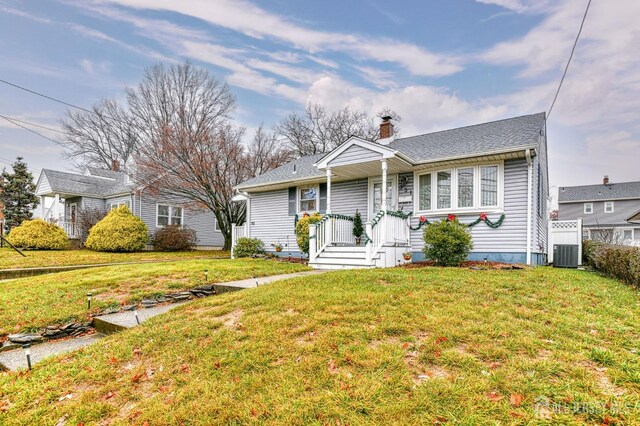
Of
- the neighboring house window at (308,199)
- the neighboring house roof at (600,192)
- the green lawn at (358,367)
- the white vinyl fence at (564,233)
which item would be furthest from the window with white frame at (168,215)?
the neighboring house roof at (600,192)

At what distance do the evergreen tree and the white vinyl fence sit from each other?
1257 inches

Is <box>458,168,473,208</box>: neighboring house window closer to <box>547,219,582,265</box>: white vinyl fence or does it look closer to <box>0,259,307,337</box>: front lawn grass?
<box>547,219,582,265</box>: white vinyl fence

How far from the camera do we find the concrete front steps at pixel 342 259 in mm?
9531

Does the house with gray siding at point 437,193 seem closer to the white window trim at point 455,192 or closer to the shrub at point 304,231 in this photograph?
the white window trim at point 455,192

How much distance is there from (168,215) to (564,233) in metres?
21.5

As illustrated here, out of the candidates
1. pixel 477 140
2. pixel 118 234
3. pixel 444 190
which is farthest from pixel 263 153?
pixel 477 140

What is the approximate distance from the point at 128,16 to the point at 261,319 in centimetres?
1429

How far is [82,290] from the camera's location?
6730mm

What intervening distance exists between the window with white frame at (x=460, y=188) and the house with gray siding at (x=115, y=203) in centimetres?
1409

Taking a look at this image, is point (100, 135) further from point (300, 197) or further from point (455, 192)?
point (455, 192)

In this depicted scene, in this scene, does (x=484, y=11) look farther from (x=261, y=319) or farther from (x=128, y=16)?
(x=128, y=16)

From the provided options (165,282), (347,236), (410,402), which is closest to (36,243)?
(165,282)

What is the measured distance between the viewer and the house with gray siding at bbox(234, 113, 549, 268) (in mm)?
9328

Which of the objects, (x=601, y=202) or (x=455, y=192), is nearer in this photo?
(x=455, y=192)
